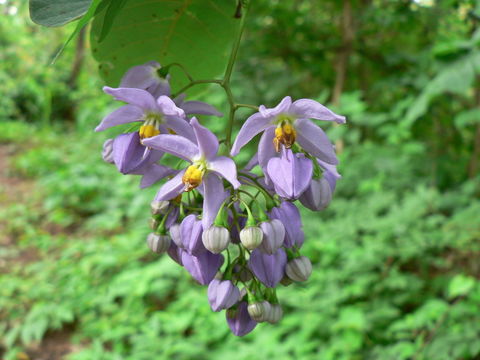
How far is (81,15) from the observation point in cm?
63

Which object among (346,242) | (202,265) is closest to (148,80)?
(202,265)

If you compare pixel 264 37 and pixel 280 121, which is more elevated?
pixel 280 121

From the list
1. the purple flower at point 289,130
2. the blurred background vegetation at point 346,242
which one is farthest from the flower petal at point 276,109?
the blurred background vegetation at point 346,242

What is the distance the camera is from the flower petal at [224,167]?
24.0 inches

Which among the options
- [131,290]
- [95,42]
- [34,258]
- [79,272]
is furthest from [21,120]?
[95,42]

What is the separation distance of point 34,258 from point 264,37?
2.66 m

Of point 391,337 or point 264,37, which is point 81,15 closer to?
point 391,337

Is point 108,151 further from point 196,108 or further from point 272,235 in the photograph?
point 272,235

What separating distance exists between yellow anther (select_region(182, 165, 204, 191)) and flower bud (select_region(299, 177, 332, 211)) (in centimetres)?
14

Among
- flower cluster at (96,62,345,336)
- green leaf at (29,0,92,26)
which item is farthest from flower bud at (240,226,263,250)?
green leaf at (29,0,92,26)

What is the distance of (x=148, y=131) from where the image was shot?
676 millimetres

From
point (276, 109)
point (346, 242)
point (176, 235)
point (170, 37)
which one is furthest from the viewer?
point (346, 242)

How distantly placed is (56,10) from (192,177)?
28 centimetres

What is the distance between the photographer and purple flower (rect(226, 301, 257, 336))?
0.74 m
